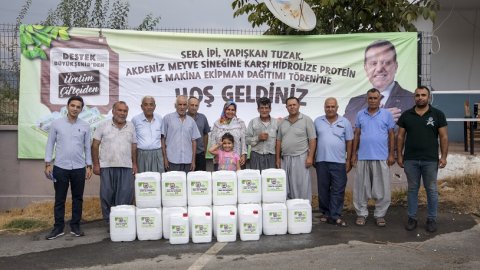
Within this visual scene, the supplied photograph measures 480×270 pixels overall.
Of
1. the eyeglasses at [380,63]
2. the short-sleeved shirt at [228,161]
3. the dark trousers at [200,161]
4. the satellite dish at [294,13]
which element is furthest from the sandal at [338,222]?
the satellite dish at [294,13]

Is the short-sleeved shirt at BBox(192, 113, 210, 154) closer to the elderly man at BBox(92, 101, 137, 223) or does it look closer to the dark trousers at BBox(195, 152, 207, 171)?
the dark trousers at BBox(195, 152, 207, 171)

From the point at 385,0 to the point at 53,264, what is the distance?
21.6 ft

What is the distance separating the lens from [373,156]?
6.31m

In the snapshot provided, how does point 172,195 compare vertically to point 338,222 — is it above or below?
above

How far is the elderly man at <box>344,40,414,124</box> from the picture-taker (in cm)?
792

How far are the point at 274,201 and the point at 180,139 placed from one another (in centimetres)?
154

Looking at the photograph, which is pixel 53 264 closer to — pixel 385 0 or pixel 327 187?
pixel 327 187

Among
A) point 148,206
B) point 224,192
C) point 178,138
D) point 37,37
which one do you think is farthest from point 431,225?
point 37,37

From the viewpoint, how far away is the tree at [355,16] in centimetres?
817

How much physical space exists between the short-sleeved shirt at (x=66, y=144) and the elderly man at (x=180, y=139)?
1143 millimetres

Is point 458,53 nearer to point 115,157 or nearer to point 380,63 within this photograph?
point 380,63

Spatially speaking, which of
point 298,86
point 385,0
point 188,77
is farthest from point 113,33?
point 385,0

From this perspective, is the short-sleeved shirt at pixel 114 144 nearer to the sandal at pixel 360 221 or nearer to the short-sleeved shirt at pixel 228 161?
the short-sleeved shirt at pixel 228 161

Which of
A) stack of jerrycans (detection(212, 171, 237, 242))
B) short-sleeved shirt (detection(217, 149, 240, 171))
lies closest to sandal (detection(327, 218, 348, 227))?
stack of jerrycans (detection(212, 171, 237, 242))
